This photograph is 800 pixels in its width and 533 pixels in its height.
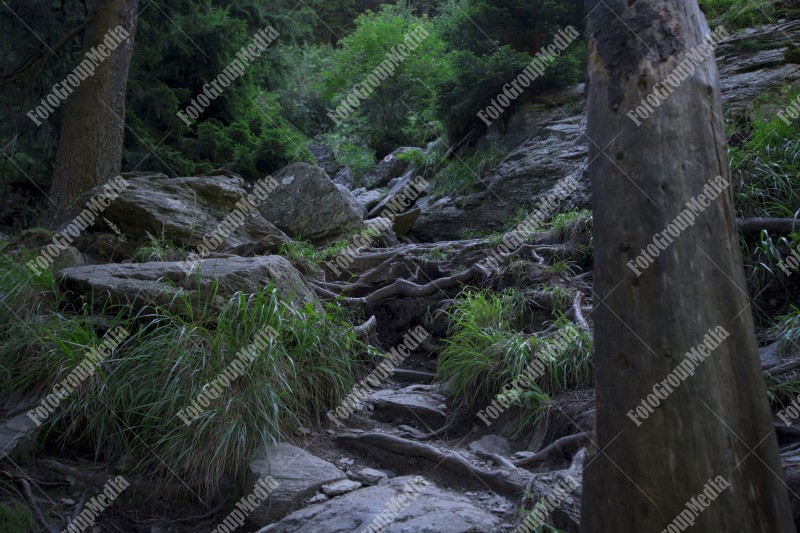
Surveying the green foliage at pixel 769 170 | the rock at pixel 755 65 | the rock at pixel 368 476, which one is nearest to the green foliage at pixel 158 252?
the rock at pixel 368 476

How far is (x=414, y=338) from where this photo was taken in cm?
645

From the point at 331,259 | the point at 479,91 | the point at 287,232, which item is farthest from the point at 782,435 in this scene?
the point at 479,91

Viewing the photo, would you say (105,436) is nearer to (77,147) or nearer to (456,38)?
(77,147)

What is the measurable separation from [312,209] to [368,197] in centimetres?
326

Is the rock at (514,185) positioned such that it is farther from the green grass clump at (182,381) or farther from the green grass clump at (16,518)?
the green grass clump at (16,518)

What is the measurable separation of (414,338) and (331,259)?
2070 millimetres

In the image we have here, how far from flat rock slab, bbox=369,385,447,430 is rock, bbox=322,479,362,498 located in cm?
102

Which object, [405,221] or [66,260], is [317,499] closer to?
[66,260]

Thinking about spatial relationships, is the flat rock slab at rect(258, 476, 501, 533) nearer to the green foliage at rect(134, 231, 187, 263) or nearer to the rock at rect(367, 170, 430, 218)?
the green foliage at rect(134, 231, 187, 263)

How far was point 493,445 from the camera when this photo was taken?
Result: 169 inches

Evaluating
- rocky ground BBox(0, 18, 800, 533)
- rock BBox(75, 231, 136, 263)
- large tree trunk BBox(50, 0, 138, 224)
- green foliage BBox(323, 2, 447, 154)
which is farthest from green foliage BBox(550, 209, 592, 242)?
green foliage BBox(323, 2, 447, 154)

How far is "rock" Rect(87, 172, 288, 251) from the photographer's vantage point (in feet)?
23.6

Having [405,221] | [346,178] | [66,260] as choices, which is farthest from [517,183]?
[66,260]

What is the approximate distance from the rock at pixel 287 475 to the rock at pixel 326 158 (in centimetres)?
1079
